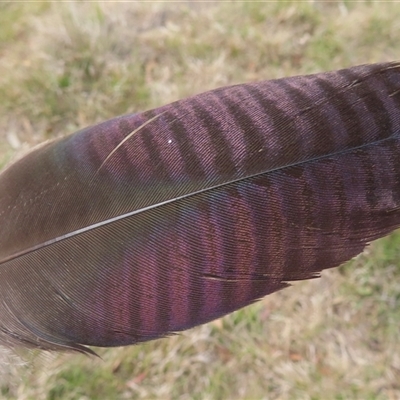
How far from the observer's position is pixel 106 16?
A: 200 cm

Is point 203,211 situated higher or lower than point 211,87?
higher

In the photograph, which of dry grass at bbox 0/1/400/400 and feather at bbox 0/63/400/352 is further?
dry grass at bbox 0/1/400/400

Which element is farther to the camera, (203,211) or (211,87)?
(211,87)

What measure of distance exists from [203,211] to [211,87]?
1147mm

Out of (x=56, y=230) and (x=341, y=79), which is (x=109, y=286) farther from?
(x=341, y=79)

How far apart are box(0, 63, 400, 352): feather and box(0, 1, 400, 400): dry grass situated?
17.9 inches

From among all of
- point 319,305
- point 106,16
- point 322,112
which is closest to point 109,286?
point 322,112

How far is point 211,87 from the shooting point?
74.4 inches

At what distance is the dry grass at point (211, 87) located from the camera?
58.7 inches

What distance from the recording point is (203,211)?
0.84 m

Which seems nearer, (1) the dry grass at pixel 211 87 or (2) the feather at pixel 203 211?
(2) the feather at pixel 203 211

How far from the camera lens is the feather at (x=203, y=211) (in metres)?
0.81

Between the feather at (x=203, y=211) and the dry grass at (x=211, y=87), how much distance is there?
46 centimetres

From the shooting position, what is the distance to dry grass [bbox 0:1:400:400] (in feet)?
4.89
